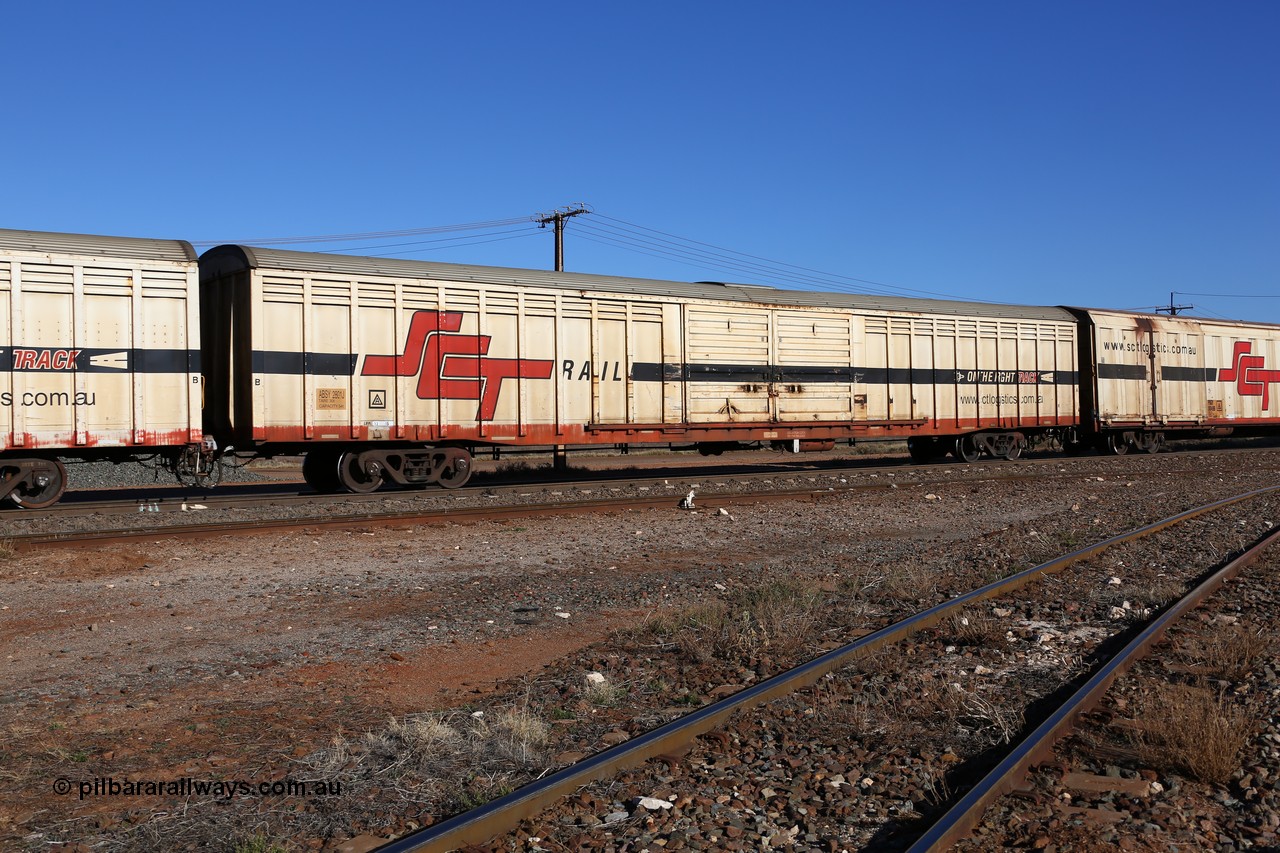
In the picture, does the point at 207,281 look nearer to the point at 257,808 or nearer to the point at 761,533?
the point at 761,533

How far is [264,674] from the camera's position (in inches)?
238

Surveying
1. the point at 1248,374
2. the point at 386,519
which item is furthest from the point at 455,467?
the point at 1248,374

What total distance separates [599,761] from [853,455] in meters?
28.0

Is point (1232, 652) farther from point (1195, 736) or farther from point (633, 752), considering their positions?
point (633, 752)

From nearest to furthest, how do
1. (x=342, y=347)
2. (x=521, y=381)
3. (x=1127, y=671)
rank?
(x=1127, y=671)
(x=342, y=347)
(x=521, y=381)

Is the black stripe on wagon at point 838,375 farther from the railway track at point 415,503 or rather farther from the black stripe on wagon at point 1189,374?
the black stripe on wagon at point 1189,374

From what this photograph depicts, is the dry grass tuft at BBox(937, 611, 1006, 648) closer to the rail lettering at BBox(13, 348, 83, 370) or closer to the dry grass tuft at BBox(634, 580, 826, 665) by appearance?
the dry grass tuft at BBox(634, 580, 826, 665)

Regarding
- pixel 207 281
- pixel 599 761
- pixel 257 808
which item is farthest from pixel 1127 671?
pixel 207 281

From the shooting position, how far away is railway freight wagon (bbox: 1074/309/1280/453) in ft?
82.1

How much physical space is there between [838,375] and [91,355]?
13.7 m

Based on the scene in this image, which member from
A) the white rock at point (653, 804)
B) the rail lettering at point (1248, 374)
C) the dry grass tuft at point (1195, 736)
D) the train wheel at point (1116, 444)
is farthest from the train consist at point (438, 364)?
the dry grass tuft at point (1195, 736)

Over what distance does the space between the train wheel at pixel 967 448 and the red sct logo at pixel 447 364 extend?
39.6 feet

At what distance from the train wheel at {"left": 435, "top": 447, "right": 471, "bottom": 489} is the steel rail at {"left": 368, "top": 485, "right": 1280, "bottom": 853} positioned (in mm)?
10440

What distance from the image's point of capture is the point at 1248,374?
28.7 meters
